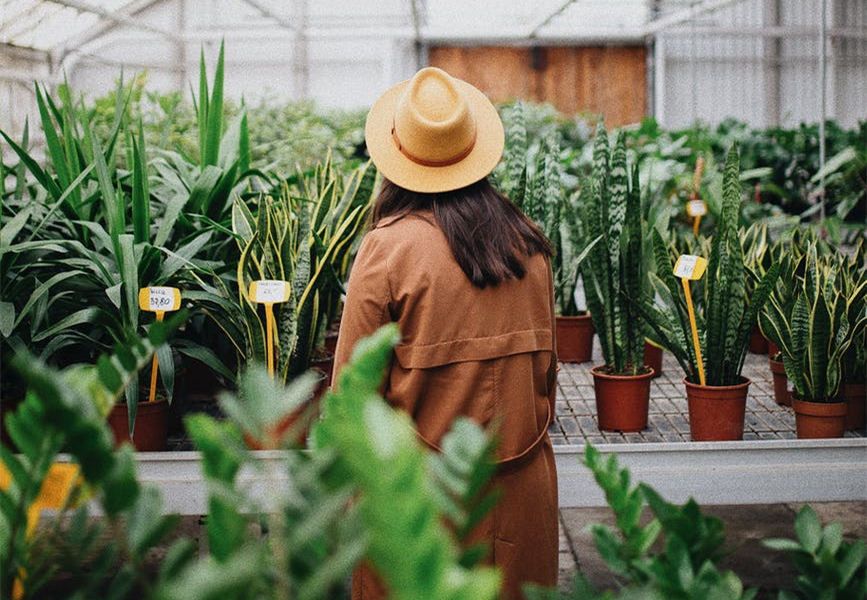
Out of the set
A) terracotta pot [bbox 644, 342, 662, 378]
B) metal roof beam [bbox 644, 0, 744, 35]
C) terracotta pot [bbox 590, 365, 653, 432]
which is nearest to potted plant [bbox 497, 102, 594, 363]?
terracotta pot [bbox 644, 342, 662, 378]

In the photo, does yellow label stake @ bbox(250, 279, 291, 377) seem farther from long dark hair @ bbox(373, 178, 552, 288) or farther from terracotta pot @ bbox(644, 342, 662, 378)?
terracotta pot @ bbox(644, 342, 662, 378)

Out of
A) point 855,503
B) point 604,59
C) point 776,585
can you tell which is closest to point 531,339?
point 776,585

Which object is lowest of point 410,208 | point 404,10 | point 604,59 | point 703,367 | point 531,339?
point 703,367

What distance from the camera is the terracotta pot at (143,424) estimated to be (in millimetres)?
1587

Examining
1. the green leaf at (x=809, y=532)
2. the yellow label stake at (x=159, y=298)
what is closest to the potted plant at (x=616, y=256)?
the yellow label stake at (x=159, y=298)

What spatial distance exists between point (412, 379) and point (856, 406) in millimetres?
1034

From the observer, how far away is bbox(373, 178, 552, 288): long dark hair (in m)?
1.25

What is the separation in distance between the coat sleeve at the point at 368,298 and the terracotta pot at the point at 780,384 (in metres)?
1.10

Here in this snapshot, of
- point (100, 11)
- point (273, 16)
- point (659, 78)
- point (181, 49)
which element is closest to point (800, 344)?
point (100, 11)

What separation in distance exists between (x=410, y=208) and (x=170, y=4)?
11.9 m

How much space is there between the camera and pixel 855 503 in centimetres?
306

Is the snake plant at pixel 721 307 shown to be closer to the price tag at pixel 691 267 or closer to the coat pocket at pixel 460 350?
the price tag at pixel 691 267

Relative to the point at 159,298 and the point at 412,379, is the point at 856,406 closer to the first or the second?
the point at 412,379

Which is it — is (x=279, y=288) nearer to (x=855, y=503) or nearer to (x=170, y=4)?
(x=855, y=503)
